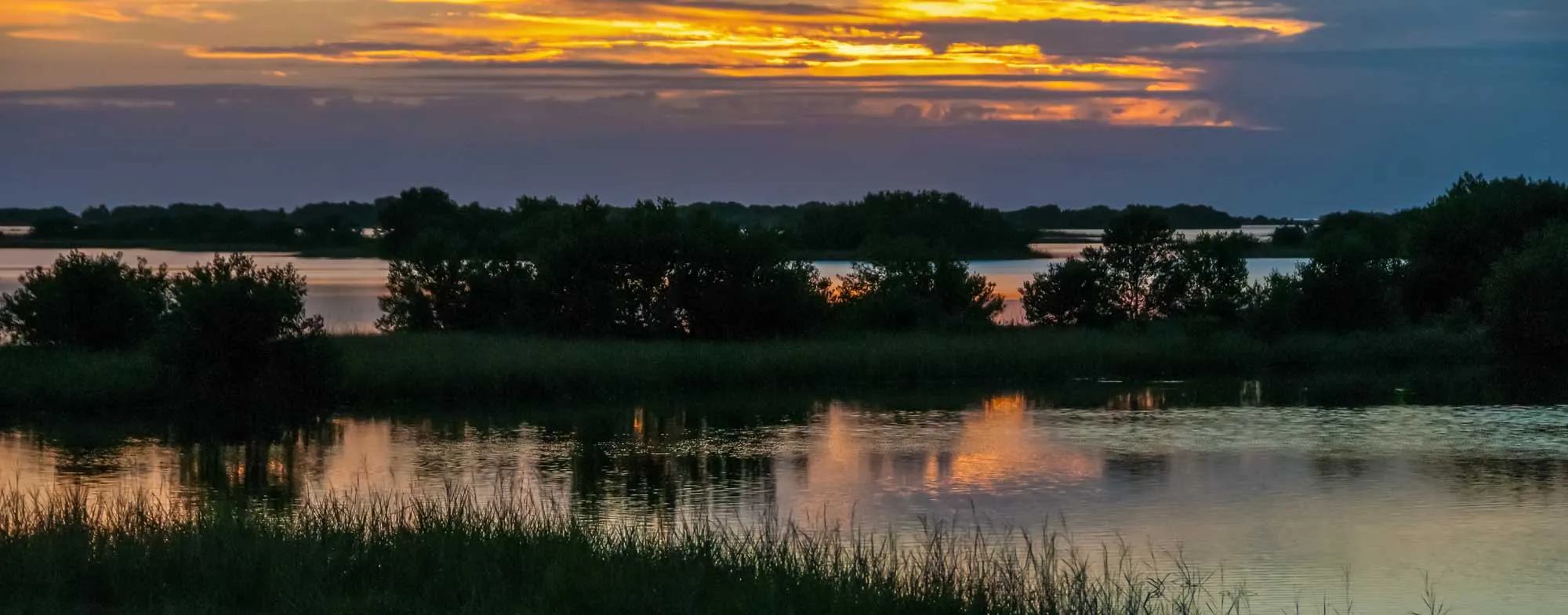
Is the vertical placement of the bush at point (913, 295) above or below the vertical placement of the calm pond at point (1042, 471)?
above

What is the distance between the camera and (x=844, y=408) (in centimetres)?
2897

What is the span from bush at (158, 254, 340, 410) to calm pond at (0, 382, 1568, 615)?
4.57ft

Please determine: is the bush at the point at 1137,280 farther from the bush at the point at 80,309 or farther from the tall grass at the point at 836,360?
the bush at the point at 80,309

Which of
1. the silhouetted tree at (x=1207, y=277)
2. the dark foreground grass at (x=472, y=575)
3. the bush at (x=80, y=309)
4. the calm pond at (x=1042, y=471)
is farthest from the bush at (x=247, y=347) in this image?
the silhouetted tree at (x=1207, y=277)

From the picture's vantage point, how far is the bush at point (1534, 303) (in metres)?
34.4

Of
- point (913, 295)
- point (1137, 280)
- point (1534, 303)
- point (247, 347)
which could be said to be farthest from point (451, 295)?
point (1534, 303)

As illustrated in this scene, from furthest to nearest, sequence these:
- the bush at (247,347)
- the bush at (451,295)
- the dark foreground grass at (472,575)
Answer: the bush at (451,295) → the bush at (247,347) → the dark foreground grass at (472,575)

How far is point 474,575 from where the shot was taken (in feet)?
→ 33.4

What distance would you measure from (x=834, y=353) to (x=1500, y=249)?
21.0 meters

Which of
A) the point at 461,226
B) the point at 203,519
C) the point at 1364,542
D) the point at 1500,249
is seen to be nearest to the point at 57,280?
the point at 203,519

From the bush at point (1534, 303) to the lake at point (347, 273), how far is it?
1342 centimetres

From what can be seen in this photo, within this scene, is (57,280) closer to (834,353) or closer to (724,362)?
(724,362)

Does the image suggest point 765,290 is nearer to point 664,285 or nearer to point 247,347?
point 664,285

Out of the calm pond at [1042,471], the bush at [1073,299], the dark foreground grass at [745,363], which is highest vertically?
the bush at [1073,299]
